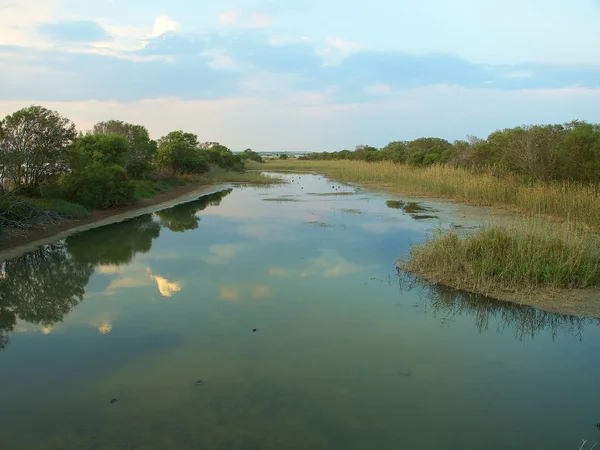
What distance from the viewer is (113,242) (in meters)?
13.3

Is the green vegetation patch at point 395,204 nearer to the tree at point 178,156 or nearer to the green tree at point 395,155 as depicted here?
the tree at point 178,156

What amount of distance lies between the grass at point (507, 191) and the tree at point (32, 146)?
15.3m

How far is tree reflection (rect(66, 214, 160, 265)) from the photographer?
37.9 ft

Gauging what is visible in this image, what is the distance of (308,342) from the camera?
6.42 meters

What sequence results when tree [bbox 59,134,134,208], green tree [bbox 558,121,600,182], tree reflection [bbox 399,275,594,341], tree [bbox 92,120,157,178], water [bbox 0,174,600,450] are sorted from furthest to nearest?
tree [bbox 92,120,157,178], tree [bbox 59,134,134,208], green tree [bbox 558,121,600,182], tree reflection [bbox 399,275,594,341], water [bbox 0,174,600,450]

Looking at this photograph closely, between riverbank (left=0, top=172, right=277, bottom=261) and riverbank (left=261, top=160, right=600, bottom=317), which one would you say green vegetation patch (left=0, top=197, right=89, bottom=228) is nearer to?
riverbank (left=0, top=172, right=277, bottom=261)

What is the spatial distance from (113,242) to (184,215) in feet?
20.3

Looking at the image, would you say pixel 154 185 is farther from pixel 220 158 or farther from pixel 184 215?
pixel 220 158

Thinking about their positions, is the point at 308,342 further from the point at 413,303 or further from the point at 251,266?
the point at 251,266

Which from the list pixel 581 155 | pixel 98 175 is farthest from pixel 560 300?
pixel 98 175

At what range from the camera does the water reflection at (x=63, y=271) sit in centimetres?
762

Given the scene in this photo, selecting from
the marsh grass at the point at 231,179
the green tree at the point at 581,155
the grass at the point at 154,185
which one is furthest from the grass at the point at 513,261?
the marsh grass at the point at 231,179

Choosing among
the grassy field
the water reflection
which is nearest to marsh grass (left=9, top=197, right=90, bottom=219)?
the water reflection

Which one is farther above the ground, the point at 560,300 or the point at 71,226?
the point at 71,226
